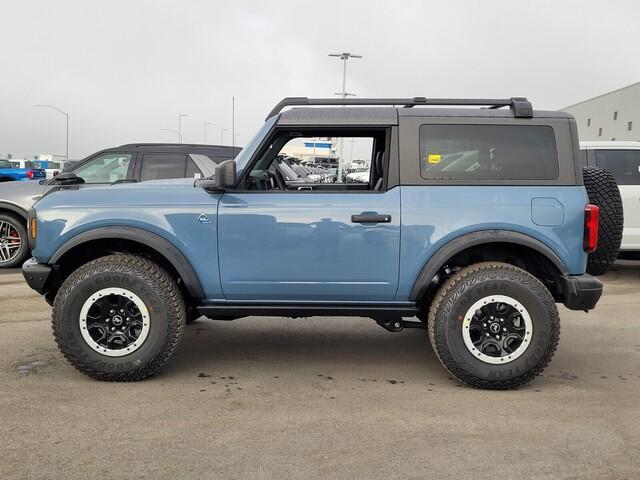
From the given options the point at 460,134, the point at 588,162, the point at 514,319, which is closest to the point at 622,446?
the point at 514,319

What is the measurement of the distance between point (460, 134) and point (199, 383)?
2.57 m

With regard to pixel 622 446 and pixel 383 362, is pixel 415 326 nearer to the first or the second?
pixel 383 362

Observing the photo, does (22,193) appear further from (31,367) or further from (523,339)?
(523,339)

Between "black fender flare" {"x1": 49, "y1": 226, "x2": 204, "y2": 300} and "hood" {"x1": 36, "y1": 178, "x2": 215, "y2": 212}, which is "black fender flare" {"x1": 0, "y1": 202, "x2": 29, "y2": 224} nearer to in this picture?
"hood" {"x1": 36, "y1": 178, "x2": 215, "y2": 212}

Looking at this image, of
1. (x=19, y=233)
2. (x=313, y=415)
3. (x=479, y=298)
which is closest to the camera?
(x=313, y=415)

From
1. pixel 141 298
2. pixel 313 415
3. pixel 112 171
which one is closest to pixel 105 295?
pixel 141 298

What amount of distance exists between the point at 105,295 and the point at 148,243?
469mm

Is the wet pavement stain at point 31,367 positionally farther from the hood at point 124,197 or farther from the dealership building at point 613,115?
the dealership building at point 613,115

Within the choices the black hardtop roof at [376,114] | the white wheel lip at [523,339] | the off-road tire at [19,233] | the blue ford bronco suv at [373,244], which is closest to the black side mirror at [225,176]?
the blue ford bronco suv at [373,244]

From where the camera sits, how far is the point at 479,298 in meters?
4.12

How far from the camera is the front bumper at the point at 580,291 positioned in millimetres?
4164

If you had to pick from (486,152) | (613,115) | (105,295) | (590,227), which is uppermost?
(613,115)

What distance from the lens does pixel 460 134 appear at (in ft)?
14.1

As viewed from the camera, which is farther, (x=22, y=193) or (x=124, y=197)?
(x=22, y=193)
